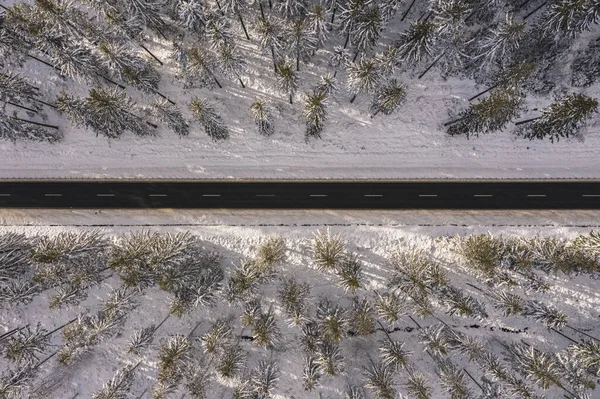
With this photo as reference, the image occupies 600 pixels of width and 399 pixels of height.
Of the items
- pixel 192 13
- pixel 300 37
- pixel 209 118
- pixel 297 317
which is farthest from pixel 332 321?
pixel 192 13

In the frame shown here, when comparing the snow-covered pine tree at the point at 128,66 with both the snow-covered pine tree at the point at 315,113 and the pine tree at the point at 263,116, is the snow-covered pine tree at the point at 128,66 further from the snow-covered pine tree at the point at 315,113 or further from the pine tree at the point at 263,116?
the snow-covered pine tree at the point at 315,113

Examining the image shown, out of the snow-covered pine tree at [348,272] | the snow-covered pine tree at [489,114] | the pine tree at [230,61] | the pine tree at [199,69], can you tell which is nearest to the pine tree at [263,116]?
the pine tree at [230,61]

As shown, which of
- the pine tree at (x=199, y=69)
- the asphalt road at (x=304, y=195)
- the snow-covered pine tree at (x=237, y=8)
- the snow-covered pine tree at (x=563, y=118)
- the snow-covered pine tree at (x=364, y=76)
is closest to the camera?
the snow-covered pine tree at (x=563, y=118)

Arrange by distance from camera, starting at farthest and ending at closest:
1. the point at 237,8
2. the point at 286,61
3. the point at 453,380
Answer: the point at 286,61 → the point at 453,380 → the point at 237,8

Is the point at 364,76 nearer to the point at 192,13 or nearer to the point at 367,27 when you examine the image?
the point at 367,27

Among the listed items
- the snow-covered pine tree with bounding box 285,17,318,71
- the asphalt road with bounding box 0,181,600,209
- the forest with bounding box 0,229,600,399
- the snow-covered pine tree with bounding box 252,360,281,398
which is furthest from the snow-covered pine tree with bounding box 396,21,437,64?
the snow-covered pine tree with bounding box 252,360,281,398

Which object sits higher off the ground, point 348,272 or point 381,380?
point 348,272

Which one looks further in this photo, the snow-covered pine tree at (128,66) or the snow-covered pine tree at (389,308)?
the snow-covered pine tree at (389,308)
